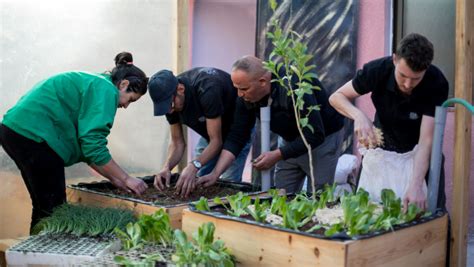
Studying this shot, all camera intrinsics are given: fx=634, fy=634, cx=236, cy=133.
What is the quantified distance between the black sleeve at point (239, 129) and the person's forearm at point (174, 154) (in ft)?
1.85

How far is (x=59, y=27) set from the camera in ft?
13.9

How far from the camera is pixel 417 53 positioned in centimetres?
271

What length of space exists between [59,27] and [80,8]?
7.8 inches

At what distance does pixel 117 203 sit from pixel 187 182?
1.51 ft

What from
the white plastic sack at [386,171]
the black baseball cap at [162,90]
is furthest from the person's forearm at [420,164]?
the black baseball cap at [162,90]

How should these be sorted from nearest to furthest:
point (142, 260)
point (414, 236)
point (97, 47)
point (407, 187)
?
point (142, 260)
point (414, 236)
point (407, 187)
point (97, 47)

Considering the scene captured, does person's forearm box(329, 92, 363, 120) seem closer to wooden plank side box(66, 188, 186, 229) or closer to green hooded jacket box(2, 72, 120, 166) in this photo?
wooden plank side box(66, 188, 186, 229)

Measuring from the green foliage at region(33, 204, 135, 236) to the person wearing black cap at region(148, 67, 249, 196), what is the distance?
0.65m

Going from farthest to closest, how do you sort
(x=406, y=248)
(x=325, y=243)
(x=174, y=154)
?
1. (x=174, y=154)
2. (x=406, y=248)
3. (x=325, y=243)

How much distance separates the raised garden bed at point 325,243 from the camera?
2207mm

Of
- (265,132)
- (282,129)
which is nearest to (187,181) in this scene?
(265,132)

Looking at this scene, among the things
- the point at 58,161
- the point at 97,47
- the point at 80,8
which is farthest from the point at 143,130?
the point at 58,161

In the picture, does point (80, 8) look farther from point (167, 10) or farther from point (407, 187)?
point (407, 187)

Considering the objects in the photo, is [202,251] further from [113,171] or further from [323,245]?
[113,171]
